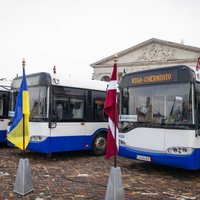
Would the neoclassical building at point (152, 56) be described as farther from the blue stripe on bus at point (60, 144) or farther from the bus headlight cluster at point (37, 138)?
the bus headlight cluster at point (37, 138)

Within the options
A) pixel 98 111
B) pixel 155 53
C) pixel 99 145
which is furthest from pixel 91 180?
pixel 155 53

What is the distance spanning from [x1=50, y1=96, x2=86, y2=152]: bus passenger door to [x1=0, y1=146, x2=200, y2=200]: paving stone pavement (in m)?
0.58

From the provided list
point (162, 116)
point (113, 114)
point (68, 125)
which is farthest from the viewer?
point (68, 125)

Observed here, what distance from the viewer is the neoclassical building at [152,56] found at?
49.1m

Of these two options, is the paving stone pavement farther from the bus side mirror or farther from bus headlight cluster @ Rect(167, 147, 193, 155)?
the bus side mirror

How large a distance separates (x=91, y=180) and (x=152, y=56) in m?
48.4

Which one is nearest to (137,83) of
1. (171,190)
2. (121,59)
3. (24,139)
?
(171,190)

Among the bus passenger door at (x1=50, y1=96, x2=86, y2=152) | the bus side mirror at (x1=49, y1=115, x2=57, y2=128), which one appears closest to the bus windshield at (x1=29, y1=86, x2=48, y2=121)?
the bus side mirror at (x1=49, y1=115, x2=57, y2=128)

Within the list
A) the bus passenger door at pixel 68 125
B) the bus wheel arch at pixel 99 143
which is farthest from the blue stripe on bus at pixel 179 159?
the bus wheel arch at pixel 99 143

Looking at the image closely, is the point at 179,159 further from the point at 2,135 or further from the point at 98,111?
the point at 2,135

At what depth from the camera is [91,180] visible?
7023mm

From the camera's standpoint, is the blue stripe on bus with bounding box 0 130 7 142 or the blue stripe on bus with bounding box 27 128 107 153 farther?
the blue stripe on bus with bounding box 0 130 7 142

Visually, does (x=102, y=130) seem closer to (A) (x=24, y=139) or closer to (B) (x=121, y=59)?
(A) (x=24, y=139)

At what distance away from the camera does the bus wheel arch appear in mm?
10820
